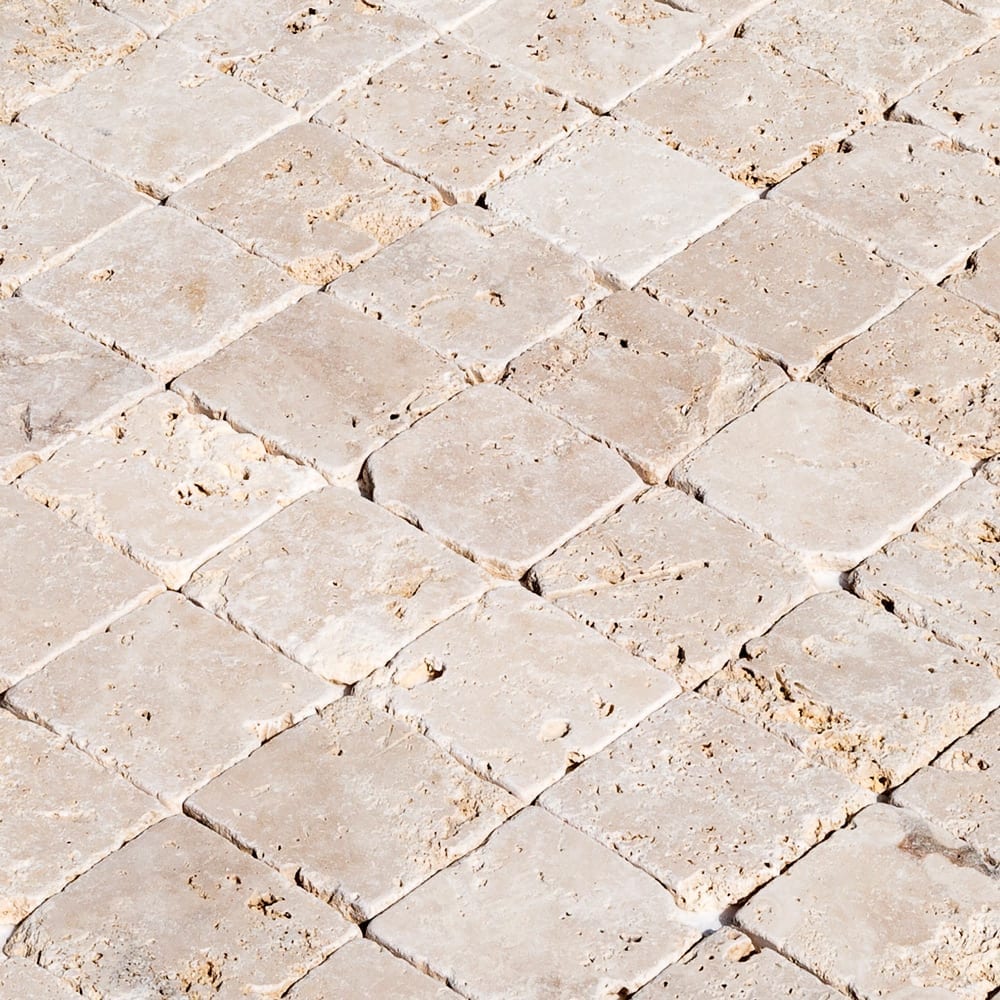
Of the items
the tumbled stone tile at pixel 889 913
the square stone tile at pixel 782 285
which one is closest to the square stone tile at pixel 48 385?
the square stone tile at pixel 782 285

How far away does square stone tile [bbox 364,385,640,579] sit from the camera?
5.39 m

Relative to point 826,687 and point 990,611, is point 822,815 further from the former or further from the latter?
point 990,611

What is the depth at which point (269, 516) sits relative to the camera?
546cm

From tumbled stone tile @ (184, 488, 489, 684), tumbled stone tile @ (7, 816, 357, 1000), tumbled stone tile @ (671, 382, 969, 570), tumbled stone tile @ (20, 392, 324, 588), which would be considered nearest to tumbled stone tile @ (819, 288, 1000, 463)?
tumbled stone tile @ (671, 382, 969, 570)

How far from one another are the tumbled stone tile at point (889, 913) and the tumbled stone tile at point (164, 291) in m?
2.21

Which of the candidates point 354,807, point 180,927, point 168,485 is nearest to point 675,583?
point 354,807

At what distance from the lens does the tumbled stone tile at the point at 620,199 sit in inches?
243

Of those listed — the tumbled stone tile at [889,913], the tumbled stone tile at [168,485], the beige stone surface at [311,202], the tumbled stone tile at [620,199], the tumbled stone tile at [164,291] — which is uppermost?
the tumbled stone tile at [620,199]

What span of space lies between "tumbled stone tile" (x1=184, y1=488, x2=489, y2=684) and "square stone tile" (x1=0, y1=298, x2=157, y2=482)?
0.61 meters

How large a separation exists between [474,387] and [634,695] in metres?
1.11

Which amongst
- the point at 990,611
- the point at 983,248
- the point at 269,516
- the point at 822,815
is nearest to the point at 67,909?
the point at 269,516

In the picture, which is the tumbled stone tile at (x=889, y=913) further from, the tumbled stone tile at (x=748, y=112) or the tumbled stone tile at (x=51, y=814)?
the tumbled stone tile at (x=748, y=112)

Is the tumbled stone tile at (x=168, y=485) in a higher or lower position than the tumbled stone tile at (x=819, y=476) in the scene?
lower

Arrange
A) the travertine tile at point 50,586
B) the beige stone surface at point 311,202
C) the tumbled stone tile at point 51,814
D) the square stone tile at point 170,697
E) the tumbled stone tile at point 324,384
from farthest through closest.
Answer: the beige stone surface at point 311,202 → the tumbled stone tile at point 324,384 → the travertine tile at point 50,586 → the square stone tile at point 170,697 → the tumbled stone tile at point 51,814
